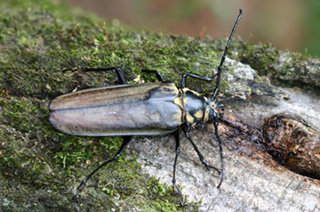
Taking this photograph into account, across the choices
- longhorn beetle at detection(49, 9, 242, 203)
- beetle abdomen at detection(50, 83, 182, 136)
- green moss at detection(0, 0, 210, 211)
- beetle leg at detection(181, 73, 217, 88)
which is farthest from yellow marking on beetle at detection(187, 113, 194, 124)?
green moss at detection(0, 0, 210, 211)

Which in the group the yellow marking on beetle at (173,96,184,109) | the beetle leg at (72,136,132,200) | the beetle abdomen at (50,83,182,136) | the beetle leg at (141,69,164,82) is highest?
the beetle leg at (141,69,164,82)

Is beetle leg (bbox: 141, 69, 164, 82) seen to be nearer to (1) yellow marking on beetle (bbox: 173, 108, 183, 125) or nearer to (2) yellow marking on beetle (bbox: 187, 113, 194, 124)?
(1) yellow marking on beetle (bbox: 173, 108, 183, 125)

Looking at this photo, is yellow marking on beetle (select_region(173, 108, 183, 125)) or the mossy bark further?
yellow marking on beetle (select_region(173, 108, 183, 125))

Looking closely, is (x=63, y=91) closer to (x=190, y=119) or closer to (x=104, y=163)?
(x=104, y=163)

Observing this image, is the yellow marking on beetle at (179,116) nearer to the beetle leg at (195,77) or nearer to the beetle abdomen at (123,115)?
the beetle abdomen at (123,115)

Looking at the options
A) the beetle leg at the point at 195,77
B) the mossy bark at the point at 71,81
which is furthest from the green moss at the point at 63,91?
the beetle leg at the point at 195,77

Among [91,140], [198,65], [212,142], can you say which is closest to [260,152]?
[212,142]

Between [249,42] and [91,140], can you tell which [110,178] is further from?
[249,42]

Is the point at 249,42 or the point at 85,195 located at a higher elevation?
the point at 249,42

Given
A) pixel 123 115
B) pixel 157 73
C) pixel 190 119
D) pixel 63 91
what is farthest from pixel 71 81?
pixel 190 119
